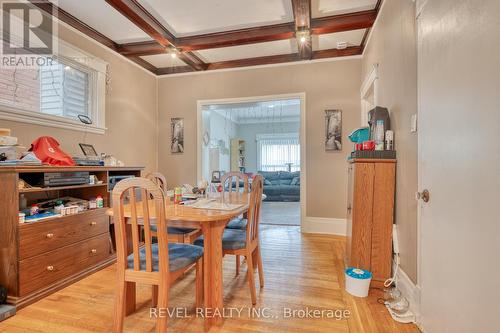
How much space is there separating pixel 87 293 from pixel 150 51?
3.00m

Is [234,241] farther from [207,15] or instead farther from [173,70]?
[173,70]

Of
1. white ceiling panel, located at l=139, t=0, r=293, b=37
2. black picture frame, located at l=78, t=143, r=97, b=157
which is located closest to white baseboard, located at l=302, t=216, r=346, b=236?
white ceiling panel, located at l=139, t=0, r=293, b=37

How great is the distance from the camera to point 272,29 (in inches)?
119

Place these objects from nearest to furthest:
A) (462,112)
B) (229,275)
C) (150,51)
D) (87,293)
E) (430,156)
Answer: (462,112), (430,156), (87,293), (229,275), (150,51)

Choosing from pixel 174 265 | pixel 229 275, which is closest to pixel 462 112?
pixel 174 265

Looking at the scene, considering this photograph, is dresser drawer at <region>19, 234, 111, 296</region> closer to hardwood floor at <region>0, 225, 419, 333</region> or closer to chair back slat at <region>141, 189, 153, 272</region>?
hardwood floor at <region>0, 225, 419, 333</region>

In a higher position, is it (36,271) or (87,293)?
(36,271)

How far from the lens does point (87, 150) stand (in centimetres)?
300

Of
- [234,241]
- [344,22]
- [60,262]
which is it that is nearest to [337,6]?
[344,22]

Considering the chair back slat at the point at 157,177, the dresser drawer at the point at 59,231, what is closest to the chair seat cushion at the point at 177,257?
the dresser drawer at the point at 59,231

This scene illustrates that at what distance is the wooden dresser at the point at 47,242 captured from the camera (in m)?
1.88

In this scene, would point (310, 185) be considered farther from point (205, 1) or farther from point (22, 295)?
point (22, 295)

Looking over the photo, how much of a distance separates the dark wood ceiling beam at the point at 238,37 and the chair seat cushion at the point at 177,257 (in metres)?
2.59

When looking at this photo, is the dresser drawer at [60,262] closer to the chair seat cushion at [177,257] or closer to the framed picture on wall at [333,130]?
the chair seat cushion at [177,257]
